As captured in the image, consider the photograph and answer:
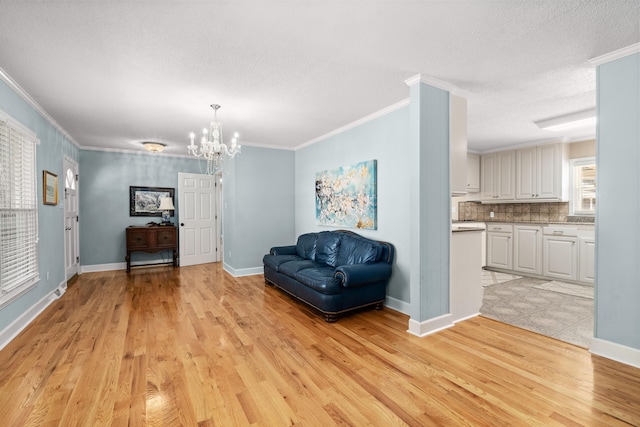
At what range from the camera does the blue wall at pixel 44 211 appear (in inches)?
119

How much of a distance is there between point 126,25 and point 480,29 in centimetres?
241

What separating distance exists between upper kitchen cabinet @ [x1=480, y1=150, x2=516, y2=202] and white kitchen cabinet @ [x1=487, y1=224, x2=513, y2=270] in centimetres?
61

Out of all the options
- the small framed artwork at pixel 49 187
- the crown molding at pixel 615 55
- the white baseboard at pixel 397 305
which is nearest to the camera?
the crown molding at pixel 615 55

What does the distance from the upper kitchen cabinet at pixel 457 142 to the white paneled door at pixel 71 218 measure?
576 centimetres

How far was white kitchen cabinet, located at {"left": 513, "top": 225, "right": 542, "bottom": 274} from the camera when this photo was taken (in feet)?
17.8

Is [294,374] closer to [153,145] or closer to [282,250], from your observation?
[282,250]

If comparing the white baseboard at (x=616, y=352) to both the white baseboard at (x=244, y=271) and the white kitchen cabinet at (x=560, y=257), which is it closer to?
the white kitchen cabinet at (x=560, y=257)

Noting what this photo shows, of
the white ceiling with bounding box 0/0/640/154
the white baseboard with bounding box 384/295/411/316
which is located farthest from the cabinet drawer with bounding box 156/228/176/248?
the white baseboard with bounding box 384/295/411/316

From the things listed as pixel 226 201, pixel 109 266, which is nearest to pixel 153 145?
pixel 226 201

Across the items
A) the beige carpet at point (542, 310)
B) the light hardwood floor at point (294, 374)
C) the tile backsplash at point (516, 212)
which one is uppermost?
the tile backsplash at point (516, 212)

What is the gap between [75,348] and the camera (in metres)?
2.73

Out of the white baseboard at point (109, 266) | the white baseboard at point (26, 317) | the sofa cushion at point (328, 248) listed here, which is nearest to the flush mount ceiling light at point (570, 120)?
the sofa cushion at point (328, 248)

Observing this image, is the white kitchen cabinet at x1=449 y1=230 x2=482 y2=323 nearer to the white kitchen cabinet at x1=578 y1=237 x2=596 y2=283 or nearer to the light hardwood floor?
the light hardwood floor

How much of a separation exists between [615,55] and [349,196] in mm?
2999
